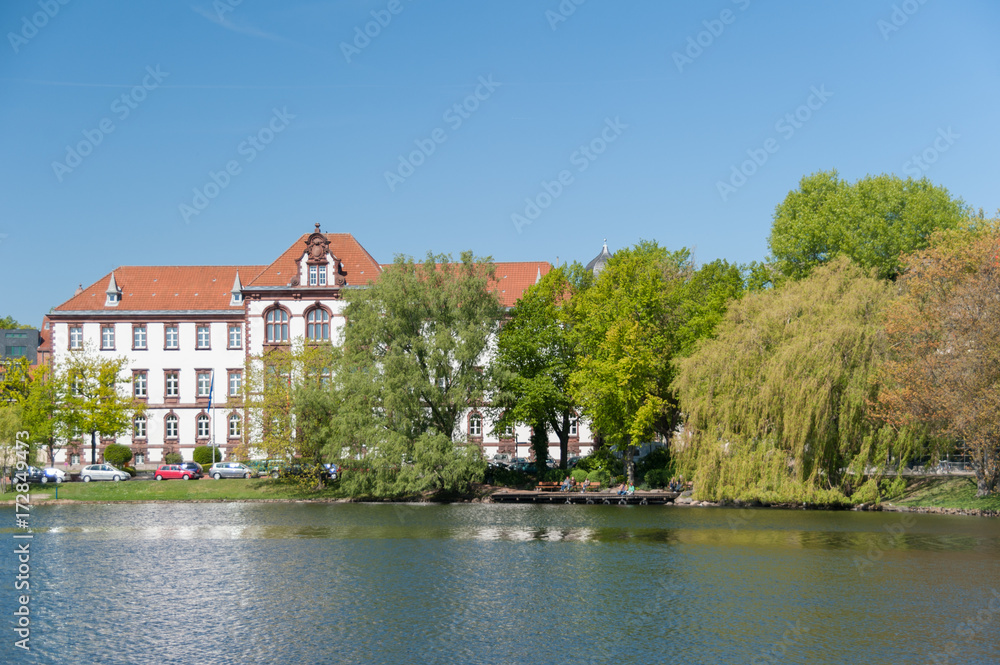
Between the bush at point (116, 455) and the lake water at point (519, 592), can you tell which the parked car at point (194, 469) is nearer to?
the bush at point (116, 455)

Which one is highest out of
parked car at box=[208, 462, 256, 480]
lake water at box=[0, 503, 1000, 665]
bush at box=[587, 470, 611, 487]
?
parked car at box=[208, 462, 256, 480]

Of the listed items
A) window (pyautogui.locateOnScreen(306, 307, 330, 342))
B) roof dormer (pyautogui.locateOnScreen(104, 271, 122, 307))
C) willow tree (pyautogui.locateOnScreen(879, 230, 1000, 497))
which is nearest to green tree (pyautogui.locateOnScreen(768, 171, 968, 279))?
willow tree (pyautogui.locateOnScreen(879, 230, 1000, 497))

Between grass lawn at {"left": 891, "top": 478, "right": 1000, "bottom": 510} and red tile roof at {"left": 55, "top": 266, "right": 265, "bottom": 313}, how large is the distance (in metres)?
55.9

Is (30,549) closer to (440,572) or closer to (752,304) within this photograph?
(440,572)

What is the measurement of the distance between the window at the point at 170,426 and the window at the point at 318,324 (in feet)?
48.0

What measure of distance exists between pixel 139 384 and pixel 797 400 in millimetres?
57730

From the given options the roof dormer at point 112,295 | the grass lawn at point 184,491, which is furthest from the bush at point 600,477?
the roof dormer at point 112,295

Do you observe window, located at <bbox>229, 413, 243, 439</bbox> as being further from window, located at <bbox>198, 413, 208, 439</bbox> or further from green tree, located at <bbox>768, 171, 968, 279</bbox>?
green tree, located at <bbox>768, 171, 968, 279</bbox>

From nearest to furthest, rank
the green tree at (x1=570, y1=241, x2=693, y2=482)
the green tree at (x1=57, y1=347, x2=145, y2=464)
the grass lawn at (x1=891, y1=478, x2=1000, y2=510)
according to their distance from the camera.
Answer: the grass lawn at (x1=891, y1=478, x2=1000, y2=510), the green tree at (x1=570, y1=241, x2=693, y2=482), the green tree at (x1=57, y1=347, x2=145, y2=464)

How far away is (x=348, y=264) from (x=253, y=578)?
5165 centimetres

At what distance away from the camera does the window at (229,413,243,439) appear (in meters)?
81.8

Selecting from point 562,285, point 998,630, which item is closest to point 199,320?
point 562,285

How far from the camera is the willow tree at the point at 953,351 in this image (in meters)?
44.1

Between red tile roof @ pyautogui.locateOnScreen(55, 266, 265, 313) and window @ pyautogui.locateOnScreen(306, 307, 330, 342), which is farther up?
red tile roof @ pyautogui.locateOnScreen(55, 266, 265, 313)
